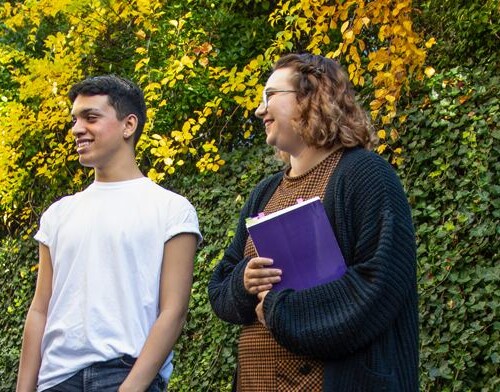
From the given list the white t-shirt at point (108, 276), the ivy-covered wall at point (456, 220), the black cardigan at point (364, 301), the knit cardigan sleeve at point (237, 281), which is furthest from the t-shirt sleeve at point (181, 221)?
the ivy-covered wall at point (456, 220)

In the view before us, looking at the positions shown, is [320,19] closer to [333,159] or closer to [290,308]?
[333,159]

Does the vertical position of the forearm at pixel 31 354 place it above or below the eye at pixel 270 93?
below

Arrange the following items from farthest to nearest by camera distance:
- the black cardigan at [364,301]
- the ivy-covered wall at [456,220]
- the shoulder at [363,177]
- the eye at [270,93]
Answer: the ivy-covered wall at [456,220] < the eye at [270,93] < the shoulder at [363,177] < the black cardigan at [364,301]


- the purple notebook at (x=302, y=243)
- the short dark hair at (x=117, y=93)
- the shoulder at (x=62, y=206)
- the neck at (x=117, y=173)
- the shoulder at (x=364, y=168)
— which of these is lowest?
the purple notebook at (x=302, y=243)

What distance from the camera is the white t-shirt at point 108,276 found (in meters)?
2.90

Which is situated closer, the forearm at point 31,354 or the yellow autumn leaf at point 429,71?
the forearm at point 31,354

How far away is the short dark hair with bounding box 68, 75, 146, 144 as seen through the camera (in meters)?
3.21

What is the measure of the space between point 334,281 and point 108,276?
0.82 metres

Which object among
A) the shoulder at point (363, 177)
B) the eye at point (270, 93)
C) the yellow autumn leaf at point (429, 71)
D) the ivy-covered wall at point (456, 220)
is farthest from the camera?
the yellow autumn leaf at point (429, 71)

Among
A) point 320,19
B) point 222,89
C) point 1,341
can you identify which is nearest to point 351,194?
point 320,19

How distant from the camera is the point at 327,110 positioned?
112 inches

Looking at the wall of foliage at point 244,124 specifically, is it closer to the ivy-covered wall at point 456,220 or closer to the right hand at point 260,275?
the ivy-covered wall at point 456,220

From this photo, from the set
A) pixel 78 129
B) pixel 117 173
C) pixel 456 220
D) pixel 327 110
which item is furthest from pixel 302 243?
pixel 456 220

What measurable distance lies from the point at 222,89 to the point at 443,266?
2.54 metres
